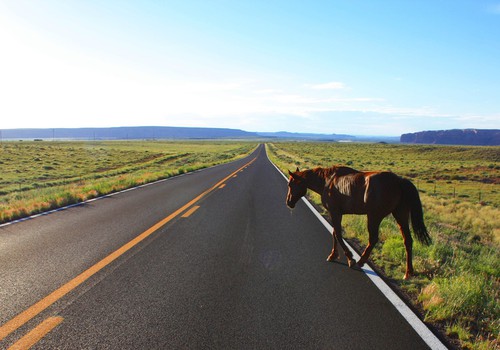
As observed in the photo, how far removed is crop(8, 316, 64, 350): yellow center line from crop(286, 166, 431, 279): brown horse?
429 centimetres

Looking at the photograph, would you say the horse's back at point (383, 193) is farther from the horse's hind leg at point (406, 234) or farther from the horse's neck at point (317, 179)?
the horse's neck at point (317, 179)

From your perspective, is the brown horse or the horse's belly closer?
the brown horse

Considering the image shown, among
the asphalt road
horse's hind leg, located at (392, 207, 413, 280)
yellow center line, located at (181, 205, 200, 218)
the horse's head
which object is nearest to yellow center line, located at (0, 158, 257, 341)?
the asphalt road

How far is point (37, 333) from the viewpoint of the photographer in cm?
361

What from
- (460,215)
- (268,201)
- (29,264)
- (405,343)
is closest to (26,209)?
(29,264)

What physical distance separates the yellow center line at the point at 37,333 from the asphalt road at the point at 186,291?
0.02 metres

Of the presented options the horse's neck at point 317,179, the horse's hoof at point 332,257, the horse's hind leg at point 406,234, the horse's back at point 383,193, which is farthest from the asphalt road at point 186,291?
the horse's neck at point 317,179

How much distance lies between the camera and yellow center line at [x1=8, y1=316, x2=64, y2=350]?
337 centimetres

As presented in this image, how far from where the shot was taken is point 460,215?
48.7 feet

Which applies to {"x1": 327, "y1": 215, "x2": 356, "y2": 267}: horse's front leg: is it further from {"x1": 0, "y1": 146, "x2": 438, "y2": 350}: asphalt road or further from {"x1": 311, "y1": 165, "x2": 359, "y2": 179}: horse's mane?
{"x1": 311, "y1": 165, "x2": 359, "y2": 179}: horse's mane

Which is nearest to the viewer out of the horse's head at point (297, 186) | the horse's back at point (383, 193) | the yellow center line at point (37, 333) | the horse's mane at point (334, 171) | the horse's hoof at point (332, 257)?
the yellow center line at point (37, 333)

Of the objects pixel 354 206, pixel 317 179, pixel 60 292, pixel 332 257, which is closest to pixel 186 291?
pixel 60 292

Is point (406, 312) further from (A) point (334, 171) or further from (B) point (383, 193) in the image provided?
(A) point (334, 171)

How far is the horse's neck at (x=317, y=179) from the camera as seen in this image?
6.89 metres
